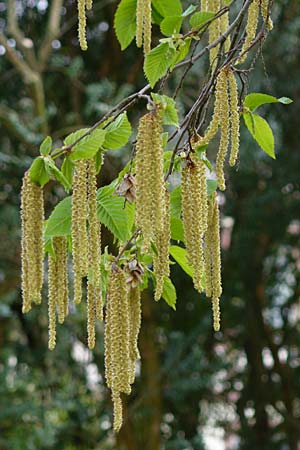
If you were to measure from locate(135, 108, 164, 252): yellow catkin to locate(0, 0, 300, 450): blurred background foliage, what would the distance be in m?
1.56

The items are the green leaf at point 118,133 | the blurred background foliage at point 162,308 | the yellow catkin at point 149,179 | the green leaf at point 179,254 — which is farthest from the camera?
the blurred background foliage at point 162,308

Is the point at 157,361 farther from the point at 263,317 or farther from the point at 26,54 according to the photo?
the point at 26,54

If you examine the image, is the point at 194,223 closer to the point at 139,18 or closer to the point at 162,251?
the point at 162,251

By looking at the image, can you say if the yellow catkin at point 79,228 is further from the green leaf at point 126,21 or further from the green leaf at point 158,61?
the green leaf at point 126,21

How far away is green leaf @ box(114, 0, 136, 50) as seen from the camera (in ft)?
2.32

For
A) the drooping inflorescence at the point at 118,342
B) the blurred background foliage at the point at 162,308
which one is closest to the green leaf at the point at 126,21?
the drooping inflorescence at the point at 118,342

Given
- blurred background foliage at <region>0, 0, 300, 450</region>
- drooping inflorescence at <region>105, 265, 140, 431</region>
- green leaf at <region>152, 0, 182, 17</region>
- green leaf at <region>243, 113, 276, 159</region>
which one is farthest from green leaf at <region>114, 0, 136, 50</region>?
blurred background foliage at <region>0, 0, 300, 450</region>

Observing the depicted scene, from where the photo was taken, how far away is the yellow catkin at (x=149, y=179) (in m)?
0.50

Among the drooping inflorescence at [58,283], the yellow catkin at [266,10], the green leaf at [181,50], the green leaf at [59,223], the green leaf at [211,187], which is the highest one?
the yellow catkin at [266,10]

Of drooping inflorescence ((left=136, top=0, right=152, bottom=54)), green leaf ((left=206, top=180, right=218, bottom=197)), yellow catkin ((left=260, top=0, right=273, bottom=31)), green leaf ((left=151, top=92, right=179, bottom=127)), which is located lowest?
green leaf ((left=206, top=180, right=218, bottom=197))

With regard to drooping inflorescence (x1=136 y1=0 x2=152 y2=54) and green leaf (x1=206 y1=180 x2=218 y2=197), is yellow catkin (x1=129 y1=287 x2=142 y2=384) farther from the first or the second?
drooping inflorescence (x1=136 y1=0 x2=152 y2=54)

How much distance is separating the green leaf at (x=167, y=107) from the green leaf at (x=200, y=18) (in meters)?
0.11

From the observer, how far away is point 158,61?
61 cm

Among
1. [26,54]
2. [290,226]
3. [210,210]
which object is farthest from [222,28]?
[290,226]
